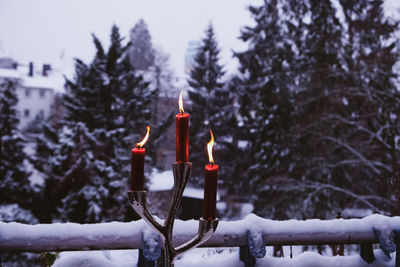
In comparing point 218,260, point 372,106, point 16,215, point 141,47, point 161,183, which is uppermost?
point 141,47

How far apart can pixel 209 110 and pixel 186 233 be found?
75.8 feet

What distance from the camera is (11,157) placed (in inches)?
720

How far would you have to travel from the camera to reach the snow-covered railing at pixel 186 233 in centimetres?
218

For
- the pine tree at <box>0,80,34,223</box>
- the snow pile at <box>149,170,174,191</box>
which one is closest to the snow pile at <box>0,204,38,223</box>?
the pine tree at <box>0,80,34,223</box>

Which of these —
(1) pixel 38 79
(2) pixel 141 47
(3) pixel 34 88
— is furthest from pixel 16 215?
(1) pixel 38 79

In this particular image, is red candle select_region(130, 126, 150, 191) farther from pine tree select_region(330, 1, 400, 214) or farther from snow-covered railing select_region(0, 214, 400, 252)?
pine tree select_region(330, 1, 400, 214)

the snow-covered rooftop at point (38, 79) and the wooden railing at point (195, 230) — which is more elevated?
the snow-covered rooftop at point (38, 79)

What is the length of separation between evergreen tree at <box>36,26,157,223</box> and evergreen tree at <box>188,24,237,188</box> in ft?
20.6

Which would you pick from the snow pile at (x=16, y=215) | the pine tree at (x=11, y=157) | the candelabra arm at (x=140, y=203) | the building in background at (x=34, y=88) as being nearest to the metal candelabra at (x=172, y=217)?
the candelabra arm at (x=140, y=203)

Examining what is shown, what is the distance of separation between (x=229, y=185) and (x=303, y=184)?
9.34 m

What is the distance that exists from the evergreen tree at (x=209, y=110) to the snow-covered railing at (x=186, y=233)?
63.7 ft

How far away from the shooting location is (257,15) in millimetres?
22703

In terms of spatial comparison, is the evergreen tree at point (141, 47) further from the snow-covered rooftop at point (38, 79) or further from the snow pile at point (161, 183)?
the snow pile at point (161, 183)

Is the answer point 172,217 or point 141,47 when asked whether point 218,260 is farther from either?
point 141,47
